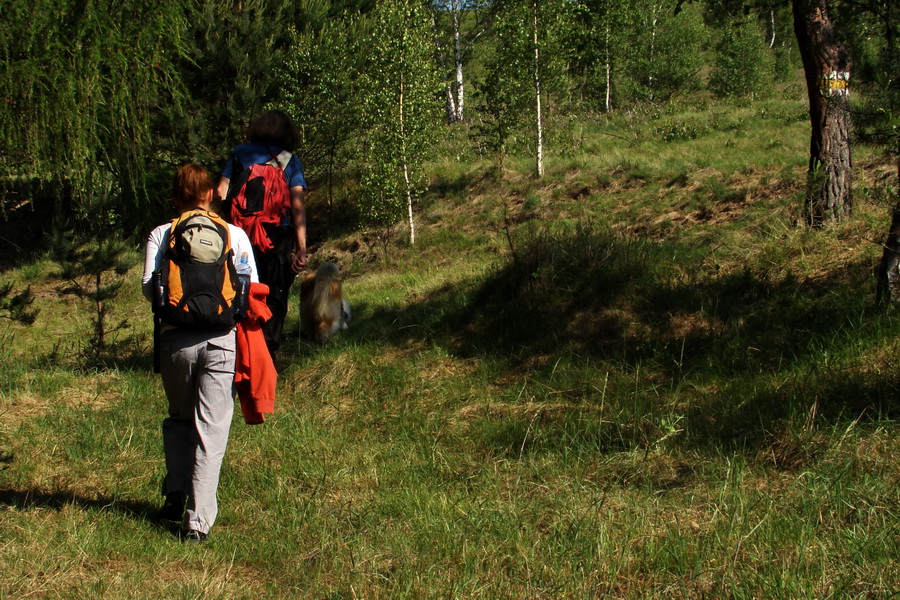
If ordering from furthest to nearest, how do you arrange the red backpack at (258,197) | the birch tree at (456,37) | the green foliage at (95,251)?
the birch tree at (456,37)
the green foliage at (95,251)
the red backpack at (258,197)

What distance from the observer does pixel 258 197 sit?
16.7 ft

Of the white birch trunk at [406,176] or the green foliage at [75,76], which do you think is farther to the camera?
the white birch trunk at [406,176]

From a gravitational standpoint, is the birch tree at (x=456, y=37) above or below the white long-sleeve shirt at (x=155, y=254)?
above

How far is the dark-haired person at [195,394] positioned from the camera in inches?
138

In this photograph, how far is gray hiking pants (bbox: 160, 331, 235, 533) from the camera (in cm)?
349

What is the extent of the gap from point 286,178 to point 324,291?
9.46 feet

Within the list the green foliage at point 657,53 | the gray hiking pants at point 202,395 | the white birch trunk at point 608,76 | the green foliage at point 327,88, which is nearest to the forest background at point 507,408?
the gray hiking pants at point 202,395

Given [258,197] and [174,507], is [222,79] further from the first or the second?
[174,507]

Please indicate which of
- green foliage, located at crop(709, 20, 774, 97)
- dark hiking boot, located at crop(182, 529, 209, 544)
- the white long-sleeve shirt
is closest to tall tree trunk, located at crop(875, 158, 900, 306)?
the white long-sleeve shirt

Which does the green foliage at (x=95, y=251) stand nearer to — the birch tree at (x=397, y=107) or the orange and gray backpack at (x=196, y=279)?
the orange and gray backpack at (x=196, y=279)

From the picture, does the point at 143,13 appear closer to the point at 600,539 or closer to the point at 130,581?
the point at 130,581

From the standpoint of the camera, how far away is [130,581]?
10.0 ft

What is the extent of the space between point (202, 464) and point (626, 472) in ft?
7.09

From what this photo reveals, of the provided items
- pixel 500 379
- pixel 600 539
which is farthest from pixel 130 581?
pixel 500 379
